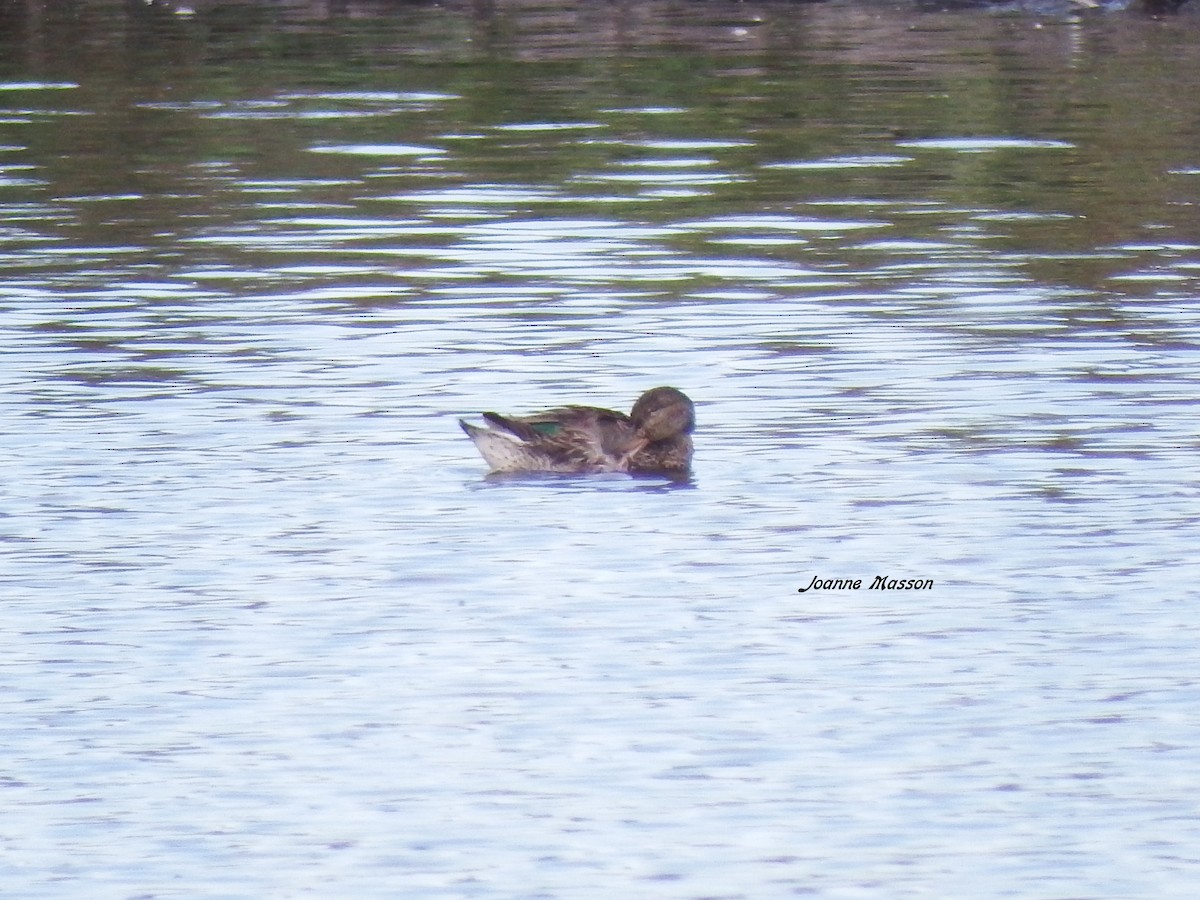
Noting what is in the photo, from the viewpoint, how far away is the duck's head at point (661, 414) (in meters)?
12.3

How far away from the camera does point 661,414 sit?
40.4 feet

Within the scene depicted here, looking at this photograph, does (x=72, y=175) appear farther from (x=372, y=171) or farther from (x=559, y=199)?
(x=559, y=199)

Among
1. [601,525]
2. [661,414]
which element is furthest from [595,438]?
[601,525]

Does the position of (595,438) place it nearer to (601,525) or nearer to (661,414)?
(661,414)

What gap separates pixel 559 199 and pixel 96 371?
7209mm

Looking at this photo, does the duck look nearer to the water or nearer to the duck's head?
the duck's head

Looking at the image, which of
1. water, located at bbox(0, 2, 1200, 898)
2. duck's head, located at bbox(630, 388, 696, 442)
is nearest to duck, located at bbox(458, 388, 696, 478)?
duck's head, located at bbox(630, 388, 696, 442)

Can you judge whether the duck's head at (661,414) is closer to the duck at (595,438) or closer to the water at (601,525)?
the duck at (595,438)

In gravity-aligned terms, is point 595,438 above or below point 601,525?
above

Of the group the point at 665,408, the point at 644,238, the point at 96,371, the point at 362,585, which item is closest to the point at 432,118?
the point at 644,238

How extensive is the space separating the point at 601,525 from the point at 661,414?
1.03 meters

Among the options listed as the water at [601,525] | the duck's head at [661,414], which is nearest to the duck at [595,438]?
the duck's head at [661,414]

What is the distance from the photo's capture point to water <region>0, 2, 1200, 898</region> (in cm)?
786

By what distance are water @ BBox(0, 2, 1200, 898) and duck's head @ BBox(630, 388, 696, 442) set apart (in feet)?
0.81
